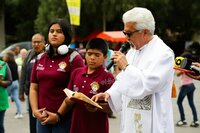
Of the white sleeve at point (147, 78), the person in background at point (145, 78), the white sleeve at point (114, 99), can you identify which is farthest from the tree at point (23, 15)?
the white sleeve at point (147, 78)

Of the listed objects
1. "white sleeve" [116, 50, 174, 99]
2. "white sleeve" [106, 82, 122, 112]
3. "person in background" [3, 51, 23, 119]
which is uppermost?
"white sleeve" [116, 50, 174, 99]

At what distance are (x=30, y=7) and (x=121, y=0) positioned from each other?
1060cm

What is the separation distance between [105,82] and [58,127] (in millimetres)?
685

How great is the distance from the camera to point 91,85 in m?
4.29

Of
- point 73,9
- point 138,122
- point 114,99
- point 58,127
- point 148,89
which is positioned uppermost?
point 73,9

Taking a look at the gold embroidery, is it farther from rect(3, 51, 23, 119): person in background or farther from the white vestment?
rect(3, 51, 23, 119): person in background

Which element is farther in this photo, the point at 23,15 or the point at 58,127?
the point at 23,15

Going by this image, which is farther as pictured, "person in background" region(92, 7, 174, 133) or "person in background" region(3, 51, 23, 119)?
"person in background" region(3, 51, 23, 119)

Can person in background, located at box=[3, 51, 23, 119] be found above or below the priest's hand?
below

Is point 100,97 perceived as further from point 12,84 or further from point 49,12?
point 49,12

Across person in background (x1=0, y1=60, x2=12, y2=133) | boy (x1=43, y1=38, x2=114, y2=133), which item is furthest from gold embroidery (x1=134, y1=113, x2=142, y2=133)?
person in background (x1=0, y1=60, x2=12, y2=133)

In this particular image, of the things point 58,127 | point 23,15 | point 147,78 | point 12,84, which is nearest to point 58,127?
point 58,127

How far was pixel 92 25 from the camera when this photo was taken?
3177cm

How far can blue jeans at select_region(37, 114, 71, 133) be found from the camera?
450cm
